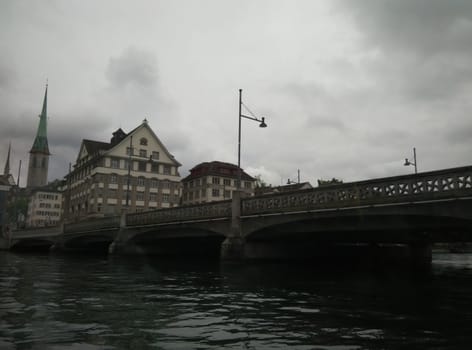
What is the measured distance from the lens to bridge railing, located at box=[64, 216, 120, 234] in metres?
42.6

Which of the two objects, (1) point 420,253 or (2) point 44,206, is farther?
(2) point 44,206

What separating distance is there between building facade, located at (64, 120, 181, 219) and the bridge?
103 feet

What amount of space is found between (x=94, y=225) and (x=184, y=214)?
19911 millimetres

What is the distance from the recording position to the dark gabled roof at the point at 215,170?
3590 inches

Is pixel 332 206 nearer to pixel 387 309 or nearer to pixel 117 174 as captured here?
pixel 387 309

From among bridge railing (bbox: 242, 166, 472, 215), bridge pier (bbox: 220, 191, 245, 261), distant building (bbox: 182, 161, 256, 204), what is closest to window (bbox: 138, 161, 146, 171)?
distant building (bbox: 182, 161, 256, 204)

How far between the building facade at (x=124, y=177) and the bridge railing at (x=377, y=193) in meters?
53.4

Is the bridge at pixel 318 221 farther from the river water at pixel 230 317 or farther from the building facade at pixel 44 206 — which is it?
the building facade at pixel 44 206

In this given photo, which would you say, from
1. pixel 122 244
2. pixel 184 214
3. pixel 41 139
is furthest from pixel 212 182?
pixel 41 139

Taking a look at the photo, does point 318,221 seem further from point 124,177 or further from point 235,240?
point 124,177

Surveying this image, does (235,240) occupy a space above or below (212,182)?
below

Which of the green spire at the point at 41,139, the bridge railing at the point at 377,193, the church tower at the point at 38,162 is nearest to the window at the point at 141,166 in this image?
the bridge railing at the point at 377,193

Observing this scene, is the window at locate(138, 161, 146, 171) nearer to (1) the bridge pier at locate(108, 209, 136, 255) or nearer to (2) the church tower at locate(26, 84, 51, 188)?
(1) the bridge pier at locate(108, 209, 136, 255)

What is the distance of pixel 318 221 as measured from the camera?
21.5m
